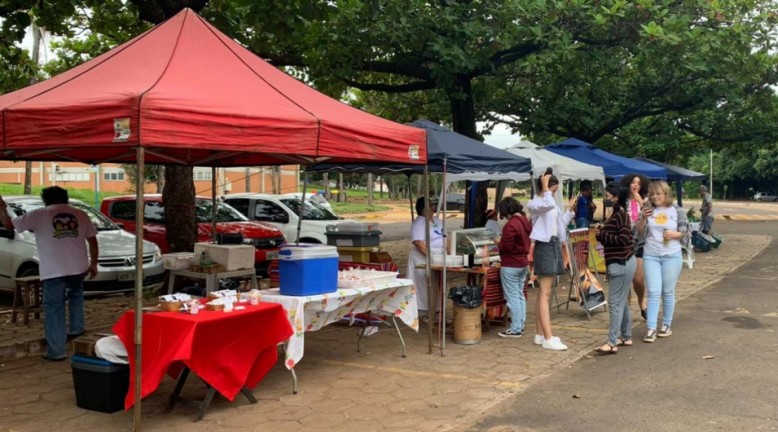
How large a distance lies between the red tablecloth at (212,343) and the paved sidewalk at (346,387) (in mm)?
335

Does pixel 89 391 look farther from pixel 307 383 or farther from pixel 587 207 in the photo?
pixel 587 207

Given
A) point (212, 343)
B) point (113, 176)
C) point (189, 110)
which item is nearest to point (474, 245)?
point (212, 343)

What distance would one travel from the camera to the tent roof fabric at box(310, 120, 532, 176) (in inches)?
297

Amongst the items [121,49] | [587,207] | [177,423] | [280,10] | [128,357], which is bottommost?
[177,423]

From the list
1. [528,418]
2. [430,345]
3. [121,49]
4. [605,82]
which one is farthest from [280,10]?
[605,82]

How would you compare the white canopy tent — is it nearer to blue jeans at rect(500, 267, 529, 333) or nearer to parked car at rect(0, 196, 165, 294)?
blue jeans at rect(500, 267, 529, 333)

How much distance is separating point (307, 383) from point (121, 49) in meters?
3.43

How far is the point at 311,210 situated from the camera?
16406mm

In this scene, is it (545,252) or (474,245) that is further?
(474,245)

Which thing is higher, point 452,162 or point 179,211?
point 452,162

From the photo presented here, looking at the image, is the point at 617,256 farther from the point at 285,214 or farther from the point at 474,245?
the point at 285,214

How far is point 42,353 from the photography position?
729 cm

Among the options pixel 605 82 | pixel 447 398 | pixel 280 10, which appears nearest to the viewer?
pixel 447 398

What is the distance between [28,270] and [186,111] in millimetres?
6410
